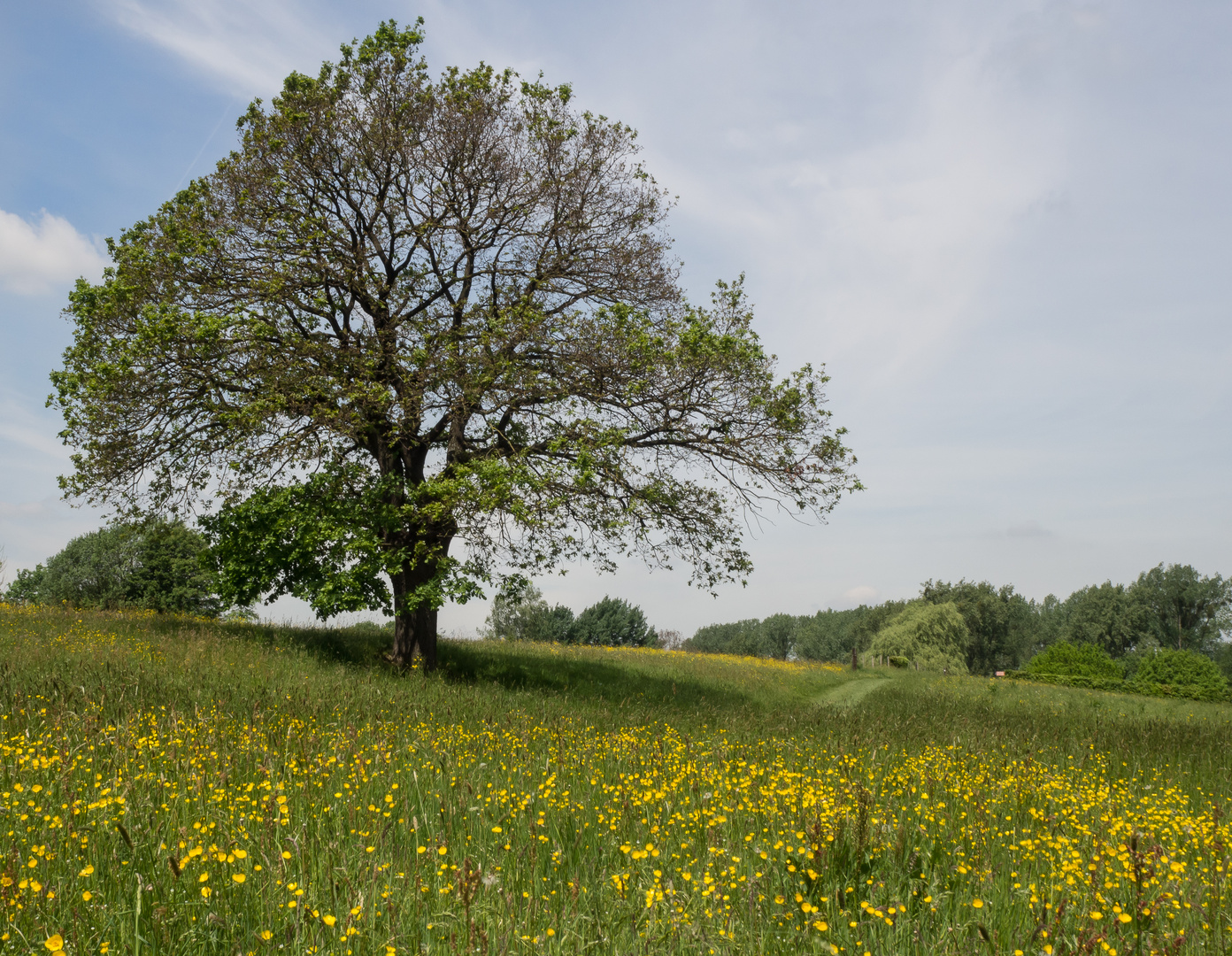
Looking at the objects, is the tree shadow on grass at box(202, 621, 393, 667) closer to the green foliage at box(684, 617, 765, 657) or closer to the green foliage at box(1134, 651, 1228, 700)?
the green foliage at box(1134, 651, 1228, 700)

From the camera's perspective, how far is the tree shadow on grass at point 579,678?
57.7 feet

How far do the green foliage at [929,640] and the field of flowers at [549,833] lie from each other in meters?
47.9

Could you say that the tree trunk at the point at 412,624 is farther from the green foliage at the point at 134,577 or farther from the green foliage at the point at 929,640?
the green foliage at the point at 929,640

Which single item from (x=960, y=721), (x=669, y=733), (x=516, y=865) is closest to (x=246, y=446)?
(x=669, y=733)

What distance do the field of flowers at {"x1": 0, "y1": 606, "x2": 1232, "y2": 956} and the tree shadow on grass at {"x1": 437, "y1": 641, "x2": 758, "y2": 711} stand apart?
632 centimetres

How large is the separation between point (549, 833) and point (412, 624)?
1274cm

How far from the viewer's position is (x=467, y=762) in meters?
7.00

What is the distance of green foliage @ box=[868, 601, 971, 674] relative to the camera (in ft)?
182

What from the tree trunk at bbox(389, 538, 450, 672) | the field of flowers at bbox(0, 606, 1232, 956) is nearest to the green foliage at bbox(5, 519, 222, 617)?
the tree trunk at bbox(389, 538, 450, 672)

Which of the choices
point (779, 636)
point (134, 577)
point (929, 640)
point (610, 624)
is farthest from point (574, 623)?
point (779, 636)

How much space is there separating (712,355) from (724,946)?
38.7ft

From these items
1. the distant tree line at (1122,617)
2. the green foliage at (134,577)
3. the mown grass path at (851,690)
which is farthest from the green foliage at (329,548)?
the distant tree line at (1122,617)

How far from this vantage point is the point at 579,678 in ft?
67.8

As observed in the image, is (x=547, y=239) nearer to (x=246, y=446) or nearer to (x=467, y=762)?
(x=246, y=446)
